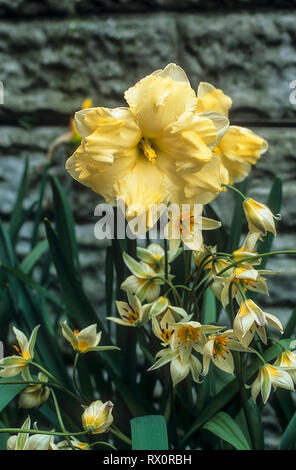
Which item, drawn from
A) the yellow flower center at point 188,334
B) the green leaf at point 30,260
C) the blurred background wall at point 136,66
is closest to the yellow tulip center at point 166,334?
the yellow flower center at point 188,334

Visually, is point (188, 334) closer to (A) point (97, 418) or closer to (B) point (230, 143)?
(A) point (97, 418)

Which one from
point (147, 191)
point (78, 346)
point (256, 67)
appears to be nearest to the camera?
point (147, 191)

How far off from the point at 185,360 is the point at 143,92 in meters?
0.28

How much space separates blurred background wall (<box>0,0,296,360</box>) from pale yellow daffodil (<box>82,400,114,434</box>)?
683 mm

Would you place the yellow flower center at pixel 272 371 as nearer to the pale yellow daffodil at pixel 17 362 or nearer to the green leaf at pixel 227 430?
the green leaf at pixel 227 430

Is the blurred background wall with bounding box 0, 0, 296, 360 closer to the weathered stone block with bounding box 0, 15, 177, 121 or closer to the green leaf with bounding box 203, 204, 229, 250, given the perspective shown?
the weathered stone block with bounding box 0, 15, 177, 121

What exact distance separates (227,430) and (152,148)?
0.33m

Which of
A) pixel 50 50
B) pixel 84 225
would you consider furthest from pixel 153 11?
pixel 84 225

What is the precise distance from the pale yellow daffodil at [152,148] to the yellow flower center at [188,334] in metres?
0.14

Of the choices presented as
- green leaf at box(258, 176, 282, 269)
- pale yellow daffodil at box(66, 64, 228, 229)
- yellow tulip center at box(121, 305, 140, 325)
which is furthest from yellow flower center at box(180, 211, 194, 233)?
green leaf at box(258, 176, 282, 269)

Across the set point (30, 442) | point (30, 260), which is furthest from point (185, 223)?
point (30, 260)

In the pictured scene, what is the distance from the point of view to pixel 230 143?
59 cm

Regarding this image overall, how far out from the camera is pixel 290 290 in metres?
1.15
